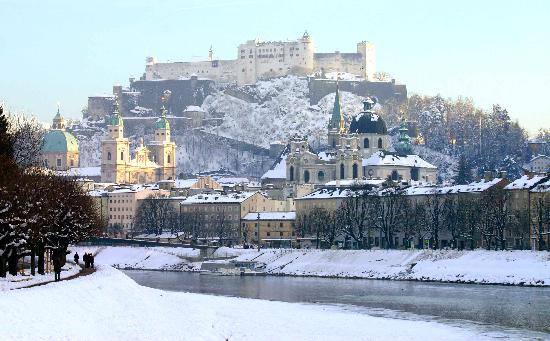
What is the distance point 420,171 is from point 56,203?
4268 inches

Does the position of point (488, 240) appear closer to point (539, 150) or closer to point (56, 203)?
point (56, 203)

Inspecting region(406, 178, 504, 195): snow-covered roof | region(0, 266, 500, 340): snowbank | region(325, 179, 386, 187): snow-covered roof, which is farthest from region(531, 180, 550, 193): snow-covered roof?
region(0, 266, 500, 340): snowbank

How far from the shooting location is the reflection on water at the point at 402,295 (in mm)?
52500

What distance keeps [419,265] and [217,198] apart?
6327 centimetres

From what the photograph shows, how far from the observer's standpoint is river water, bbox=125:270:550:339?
51031 millimetres

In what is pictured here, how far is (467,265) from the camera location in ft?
275

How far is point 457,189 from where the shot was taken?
11750cm

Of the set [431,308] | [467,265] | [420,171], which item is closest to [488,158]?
[420,171]

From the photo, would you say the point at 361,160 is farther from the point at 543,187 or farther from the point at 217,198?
the point at 543,187

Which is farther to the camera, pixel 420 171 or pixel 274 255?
pixel 420 171

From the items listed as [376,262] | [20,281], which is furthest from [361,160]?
[20,281]

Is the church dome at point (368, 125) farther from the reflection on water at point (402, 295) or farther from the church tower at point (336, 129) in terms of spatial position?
the reflection on water at point (402, 295)

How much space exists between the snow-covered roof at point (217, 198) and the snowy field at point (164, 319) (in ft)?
307

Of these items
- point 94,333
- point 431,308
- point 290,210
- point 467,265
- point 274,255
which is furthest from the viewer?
point 290,210
